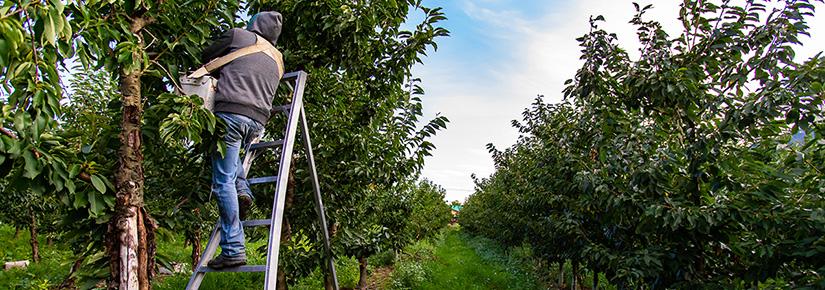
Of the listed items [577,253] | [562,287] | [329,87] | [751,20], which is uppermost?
[751,20]

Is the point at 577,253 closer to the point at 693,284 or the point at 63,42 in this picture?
the point at 693,284

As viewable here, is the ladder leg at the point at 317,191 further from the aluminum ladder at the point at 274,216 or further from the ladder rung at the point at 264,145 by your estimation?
the ladder rung at the point at 264,145

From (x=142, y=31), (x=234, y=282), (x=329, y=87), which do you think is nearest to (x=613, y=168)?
(x=329, y=87)

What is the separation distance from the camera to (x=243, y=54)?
10.7ft

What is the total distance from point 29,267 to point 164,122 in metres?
12.4

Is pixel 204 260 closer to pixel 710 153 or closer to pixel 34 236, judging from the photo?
pixel 710 153

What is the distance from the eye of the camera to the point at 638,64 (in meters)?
4.14

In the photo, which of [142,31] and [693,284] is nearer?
[142,31]

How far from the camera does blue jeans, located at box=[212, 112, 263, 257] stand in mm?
3033

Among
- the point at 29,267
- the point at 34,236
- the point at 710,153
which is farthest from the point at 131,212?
the point at 34,236

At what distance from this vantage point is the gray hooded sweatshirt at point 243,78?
313cm

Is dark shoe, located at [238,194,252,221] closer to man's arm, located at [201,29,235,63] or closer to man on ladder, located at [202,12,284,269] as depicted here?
man on ladder, located at [202,12,284,269]

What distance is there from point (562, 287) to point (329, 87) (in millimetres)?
8939

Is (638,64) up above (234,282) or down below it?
above
